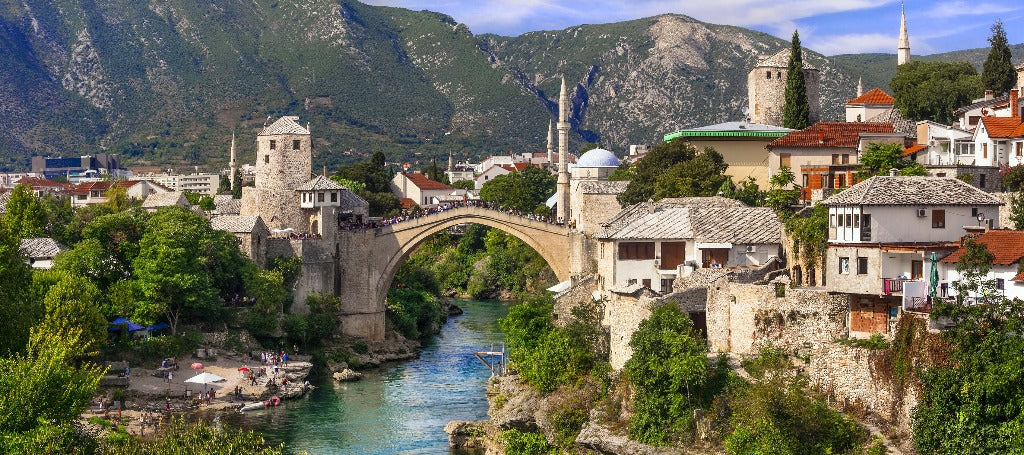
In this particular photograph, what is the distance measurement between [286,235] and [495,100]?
11767 centimetres

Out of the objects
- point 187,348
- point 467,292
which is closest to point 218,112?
point 467,292

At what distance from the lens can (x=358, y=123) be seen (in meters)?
168

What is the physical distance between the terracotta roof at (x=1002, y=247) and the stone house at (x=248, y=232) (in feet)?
121

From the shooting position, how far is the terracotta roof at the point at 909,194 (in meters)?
41.6

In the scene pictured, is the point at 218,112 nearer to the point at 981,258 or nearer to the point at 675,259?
the point at 675,259

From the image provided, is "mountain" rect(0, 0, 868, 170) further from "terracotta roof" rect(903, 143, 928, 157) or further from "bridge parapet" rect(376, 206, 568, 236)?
"terracotta roof" rect(903, 143, 928, 157)

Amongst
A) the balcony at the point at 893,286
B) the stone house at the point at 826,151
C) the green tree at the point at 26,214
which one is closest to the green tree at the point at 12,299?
the green tree at the point at 26,214

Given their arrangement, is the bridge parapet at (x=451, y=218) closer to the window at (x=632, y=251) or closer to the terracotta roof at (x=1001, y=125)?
the window at (x=632, y=251)

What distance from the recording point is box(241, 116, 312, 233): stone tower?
72438mm

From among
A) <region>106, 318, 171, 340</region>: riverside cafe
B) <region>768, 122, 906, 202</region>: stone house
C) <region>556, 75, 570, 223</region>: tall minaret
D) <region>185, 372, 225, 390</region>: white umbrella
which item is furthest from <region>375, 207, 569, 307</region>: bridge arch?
<region>185, 372, 225, 390</region>: white umbrella

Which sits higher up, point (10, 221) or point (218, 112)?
point (218, 112)

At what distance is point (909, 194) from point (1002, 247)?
3585 mm

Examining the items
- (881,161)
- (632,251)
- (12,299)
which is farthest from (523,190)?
(12,299)

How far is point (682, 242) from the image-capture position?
52938 mm
